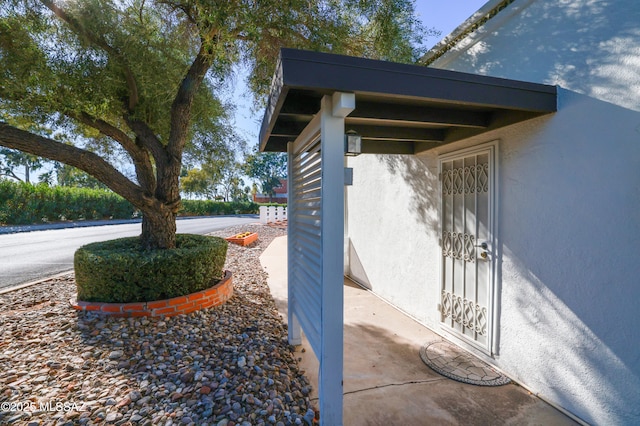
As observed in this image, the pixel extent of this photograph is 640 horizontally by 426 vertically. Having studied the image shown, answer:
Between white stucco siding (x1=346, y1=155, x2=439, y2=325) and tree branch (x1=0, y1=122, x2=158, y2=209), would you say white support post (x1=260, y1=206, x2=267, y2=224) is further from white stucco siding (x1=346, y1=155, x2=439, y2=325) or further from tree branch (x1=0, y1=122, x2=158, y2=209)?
tree branch (x1=0, y1=122, x2=158, y2=209)

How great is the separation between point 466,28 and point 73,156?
4.93m

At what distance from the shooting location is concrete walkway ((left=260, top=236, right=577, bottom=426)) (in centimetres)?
240

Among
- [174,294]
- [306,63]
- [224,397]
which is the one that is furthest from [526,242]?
[174,294]

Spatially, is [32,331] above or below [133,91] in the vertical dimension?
below

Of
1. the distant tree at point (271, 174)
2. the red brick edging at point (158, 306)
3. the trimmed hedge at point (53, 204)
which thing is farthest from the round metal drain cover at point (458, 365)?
the distant tree at point (271, 174)

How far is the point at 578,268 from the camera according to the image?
2.34 metres

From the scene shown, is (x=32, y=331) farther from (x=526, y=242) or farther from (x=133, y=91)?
(x=526, y=242)

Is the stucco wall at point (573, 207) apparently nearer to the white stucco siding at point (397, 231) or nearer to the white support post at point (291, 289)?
the white stucco siding at point (397, 231)

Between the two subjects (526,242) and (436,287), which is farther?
(436,287)

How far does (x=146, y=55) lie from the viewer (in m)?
4.43

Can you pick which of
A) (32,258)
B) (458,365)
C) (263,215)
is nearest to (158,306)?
(458,365)

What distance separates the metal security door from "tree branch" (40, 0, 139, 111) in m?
4.50

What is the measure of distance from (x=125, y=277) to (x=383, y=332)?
130 inches

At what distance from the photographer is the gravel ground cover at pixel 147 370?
2174 mm
